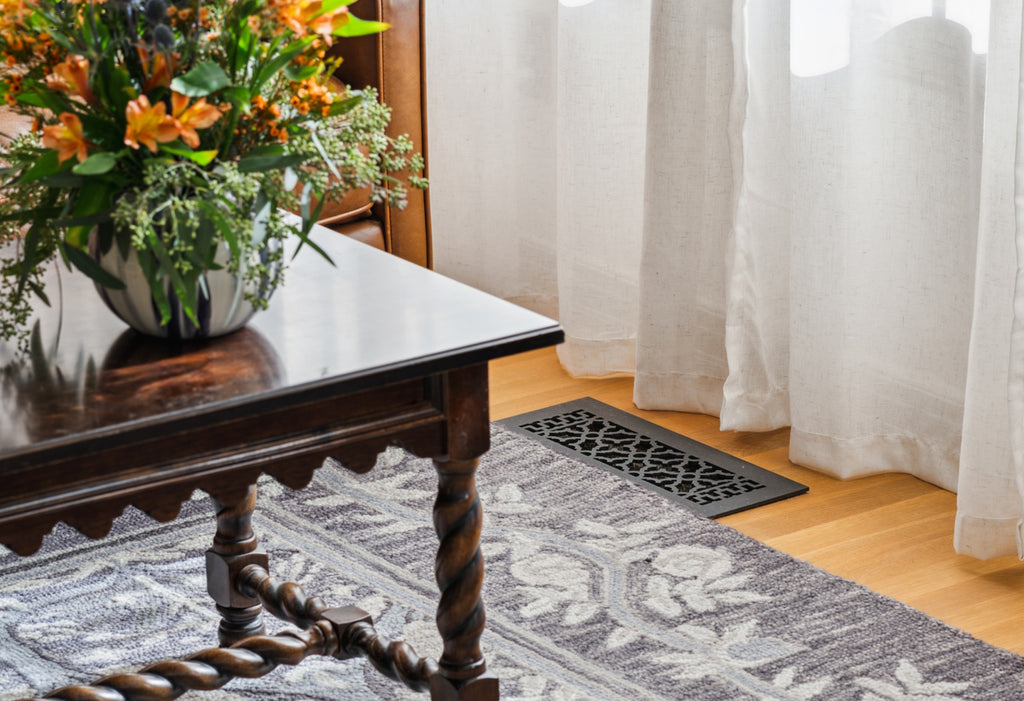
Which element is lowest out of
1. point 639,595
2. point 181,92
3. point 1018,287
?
point 639,595

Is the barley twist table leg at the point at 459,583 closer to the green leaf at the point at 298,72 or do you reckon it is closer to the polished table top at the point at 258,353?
the polished table top at the point at 258,353

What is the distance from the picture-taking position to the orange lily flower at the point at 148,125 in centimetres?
118

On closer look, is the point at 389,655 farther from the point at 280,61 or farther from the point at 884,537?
the point at 884,537

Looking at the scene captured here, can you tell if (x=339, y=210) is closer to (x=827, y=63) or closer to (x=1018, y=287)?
(x=827, y=63)

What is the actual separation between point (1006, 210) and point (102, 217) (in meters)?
1.31

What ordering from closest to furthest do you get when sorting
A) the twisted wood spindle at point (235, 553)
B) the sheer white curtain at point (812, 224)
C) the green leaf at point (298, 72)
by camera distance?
1. the green leaf at point (298, 72)
2. the twisted wood spindle at point (235, 553)
3. the sheer white curtain at point (812, 224)

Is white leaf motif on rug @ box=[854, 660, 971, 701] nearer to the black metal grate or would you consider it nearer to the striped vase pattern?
the black metal grate

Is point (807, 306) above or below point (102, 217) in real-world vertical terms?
below

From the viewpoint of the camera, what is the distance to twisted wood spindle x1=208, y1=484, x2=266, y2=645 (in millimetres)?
1780

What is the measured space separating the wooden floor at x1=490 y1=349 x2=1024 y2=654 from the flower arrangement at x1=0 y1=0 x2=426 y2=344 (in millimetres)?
1107

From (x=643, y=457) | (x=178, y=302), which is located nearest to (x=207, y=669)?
(x=178, y=302)

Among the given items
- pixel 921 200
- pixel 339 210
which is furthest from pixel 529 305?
pixel 921 200

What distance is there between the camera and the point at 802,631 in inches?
72.4

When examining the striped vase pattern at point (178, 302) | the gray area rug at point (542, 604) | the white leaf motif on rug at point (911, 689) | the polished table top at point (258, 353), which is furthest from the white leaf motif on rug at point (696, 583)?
the striped vase pattern at point (178, 302)
